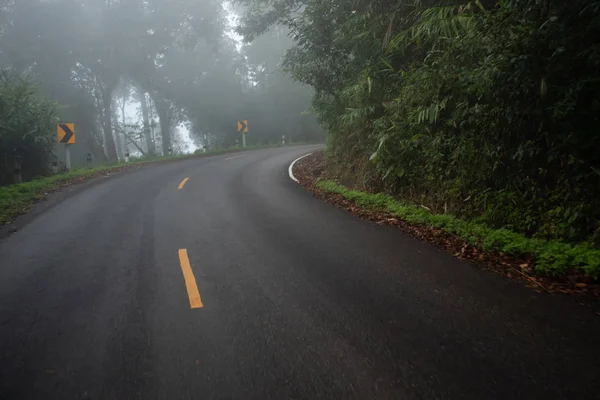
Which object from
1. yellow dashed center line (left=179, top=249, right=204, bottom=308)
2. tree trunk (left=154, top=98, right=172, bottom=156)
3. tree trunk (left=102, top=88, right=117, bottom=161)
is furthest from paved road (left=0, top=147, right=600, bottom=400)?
tree trunk (left=154, top=98, right=172, bottom=156)

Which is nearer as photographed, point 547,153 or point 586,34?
point 586,34

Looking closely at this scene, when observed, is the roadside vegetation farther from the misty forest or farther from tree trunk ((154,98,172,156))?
tree trunk ((154,98,172,156))

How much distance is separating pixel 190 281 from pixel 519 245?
14.7ft

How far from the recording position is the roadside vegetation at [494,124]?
533 cm

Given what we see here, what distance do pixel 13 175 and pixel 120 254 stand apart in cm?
1105

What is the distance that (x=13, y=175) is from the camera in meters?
14.2

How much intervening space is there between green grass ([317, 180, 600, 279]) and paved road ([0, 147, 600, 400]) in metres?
0.68

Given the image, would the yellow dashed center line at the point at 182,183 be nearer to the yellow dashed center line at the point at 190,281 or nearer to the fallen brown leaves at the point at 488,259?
the fallen brown leaves at the point at 488,259

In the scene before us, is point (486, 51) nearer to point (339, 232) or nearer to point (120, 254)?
point (339, 232)

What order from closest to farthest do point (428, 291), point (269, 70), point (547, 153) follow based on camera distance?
1. point (428, 291)
2. point (547, 153)
3. point (269, 70)

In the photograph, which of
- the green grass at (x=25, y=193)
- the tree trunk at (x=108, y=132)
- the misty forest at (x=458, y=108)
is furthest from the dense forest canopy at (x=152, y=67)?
the misty forest at (x=458, y=108)

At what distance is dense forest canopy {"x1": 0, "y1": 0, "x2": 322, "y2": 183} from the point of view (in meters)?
27.1

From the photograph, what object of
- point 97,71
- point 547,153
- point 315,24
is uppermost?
point 97,71

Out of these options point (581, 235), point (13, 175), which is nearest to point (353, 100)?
point (581, 235)
